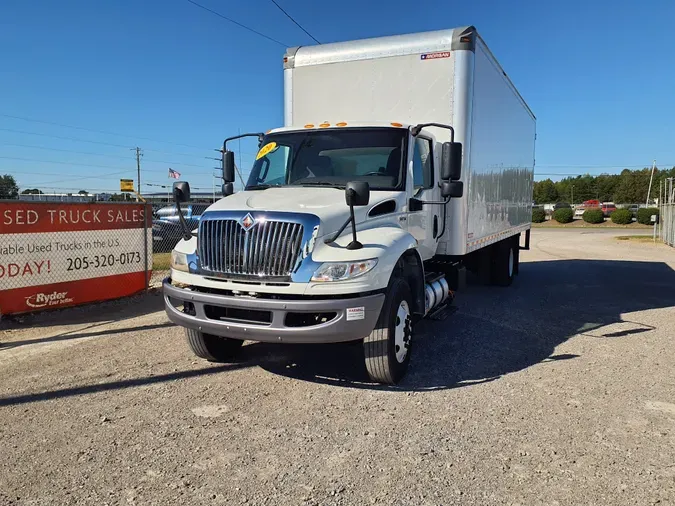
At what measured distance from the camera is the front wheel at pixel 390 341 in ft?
14.9

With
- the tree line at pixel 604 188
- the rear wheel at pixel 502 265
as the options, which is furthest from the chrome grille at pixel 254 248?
the tree line at pixel 604 188

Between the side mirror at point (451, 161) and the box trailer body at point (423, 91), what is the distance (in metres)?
0.90

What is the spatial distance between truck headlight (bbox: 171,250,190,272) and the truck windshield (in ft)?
4.20

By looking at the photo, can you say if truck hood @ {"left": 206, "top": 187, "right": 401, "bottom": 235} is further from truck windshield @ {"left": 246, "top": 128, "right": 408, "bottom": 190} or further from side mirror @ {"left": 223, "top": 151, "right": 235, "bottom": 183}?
side mirror @ {"left": 223, "top": 151, "right": 235, "bottom": 183}

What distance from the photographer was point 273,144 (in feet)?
19.7

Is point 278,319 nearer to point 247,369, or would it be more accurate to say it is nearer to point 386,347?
point 386,347

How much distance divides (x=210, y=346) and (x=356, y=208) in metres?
2.11

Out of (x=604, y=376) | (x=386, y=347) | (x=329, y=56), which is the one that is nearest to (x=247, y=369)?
(x=386, y=347)

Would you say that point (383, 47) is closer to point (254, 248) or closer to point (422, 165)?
point (422, 165)

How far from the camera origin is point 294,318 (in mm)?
4277

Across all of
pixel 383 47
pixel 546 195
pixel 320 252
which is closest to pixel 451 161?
pixel 320 252

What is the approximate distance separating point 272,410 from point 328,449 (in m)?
0.81

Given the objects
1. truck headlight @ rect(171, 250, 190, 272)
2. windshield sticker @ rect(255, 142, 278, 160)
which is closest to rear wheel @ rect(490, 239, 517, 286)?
windshield sticker @ rect(255, 142, 278, 160)

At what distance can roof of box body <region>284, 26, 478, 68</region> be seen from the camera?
20.9ft
